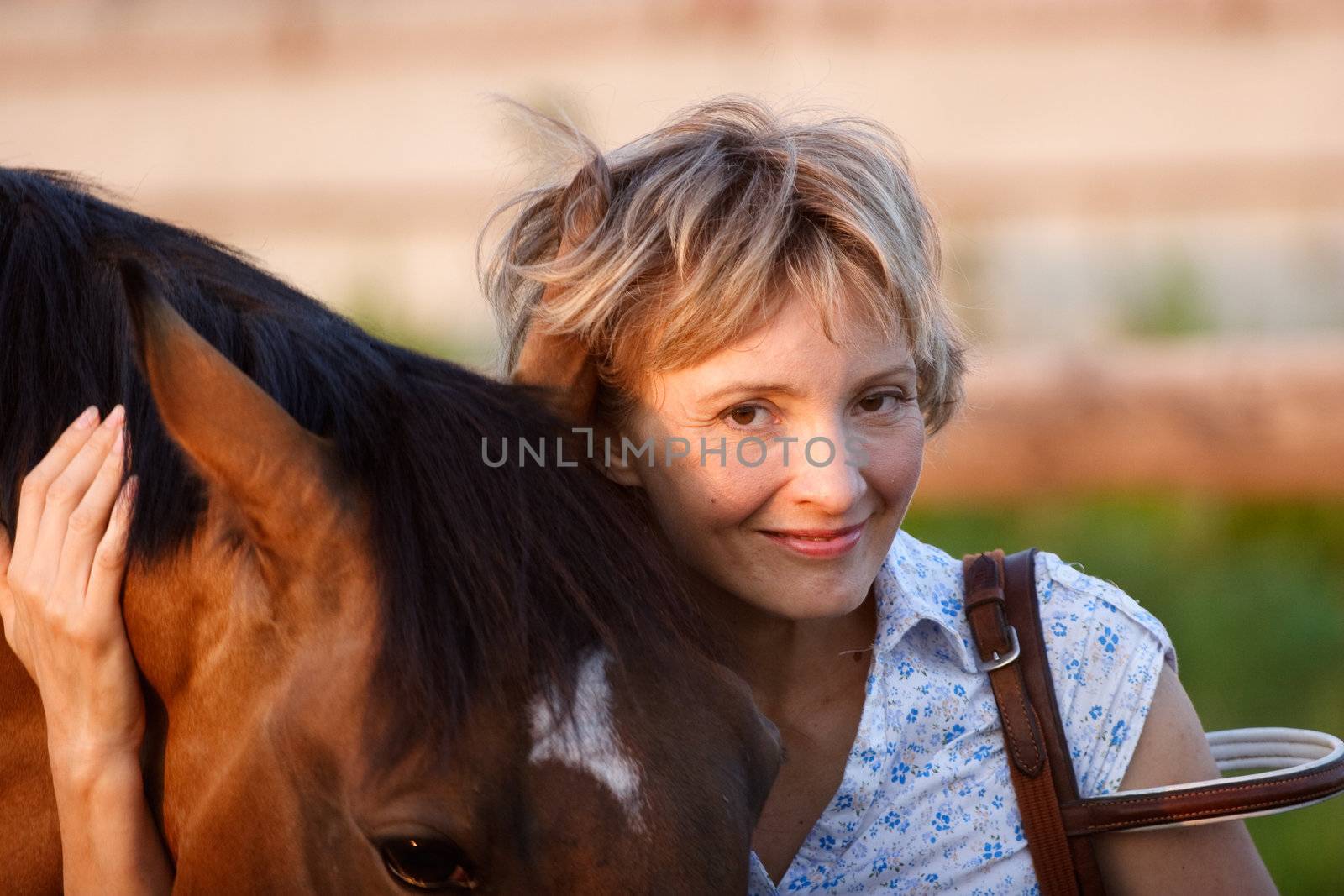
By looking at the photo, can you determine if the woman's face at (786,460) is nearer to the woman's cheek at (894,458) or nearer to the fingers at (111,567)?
the woman's cheek at (894,458)

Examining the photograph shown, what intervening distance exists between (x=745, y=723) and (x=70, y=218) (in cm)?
96

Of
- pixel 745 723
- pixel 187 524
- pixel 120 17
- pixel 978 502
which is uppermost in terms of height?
pixel 120 17

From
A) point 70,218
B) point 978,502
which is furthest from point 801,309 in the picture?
point 978,502

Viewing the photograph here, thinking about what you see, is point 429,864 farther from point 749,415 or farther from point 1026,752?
point 1026,752

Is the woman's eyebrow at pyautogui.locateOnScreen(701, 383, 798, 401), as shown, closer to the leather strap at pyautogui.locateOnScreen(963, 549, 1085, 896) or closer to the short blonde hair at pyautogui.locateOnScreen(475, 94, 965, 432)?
the short blonde hair at pyautogui.locateOnScreen(475, 94, 965, 432)

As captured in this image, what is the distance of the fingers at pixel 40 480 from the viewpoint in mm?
1367

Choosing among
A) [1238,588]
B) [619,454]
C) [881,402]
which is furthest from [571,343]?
[1238,588]

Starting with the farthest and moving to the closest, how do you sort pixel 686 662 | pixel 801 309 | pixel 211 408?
pixel 801 309 → pixel 686 662 → pixel 211 408

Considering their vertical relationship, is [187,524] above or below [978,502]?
above

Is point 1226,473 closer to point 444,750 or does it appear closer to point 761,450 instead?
point 761,450

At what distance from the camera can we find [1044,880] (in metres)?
1.68

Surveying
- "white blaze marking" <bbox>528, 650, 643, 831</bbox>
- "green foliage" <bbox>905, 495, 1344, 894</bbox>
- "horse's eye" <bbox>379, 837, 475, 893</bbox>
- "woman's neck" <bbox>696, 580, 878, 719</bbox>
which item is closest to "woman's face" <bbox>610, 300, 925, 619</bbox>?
"woman's neck" <bbox>696, 580, 878, 719</bbox>

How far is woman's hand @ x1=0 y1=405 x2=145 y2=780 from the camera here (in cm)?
134

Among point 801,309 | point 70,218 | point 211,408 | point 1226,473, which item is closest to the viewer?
point 211,408
